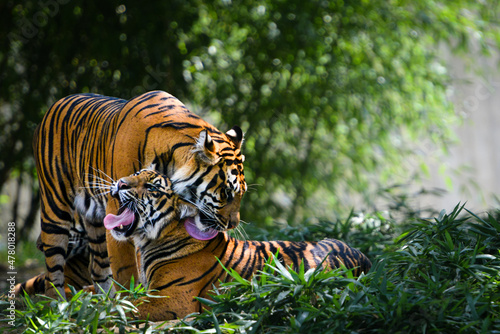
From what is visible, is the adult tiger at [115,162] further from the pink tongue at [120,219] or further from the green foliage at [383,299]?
the green foliage at [383,299]

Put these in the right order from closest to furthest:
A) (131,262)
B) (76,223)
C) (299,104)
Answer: (131,262), (76,223), (299,104)

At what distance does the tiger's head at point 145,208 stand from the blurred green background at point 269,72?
7.22 ft

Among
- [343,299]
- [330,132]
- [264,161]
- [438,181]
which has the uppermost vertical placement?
[343,299]

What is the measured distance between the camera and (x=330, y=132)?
5.19 m

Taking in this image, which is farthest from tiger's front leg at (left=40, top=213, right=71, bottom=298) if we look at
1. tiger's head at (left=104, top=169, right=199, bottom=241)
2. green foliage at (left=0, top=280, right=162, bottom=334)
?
green foliage at (left=0, top=280, right=162, bottom=334)

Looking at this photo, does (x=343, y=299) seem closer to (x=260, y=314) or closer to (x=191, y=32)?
(x=260, y=314)

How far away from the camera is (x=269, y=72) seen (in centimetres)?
493

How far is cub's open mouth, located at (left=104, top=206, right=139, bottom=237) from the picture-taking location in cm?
226

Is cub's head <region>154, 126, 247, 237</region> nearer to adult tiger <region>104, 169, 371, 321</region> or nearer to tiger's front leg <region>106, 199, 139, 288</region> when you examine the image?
adult tiger <region>104, 169, 371, 321</region>

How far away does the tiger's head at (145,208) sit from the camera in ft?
7.26

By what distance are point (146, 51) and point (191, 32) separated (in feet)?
1.45

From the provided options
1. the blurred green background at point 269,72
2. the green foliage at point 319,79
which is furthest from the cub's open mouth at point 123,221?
the green foliage at point 319,79

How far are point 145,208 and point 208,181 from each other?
291 mm

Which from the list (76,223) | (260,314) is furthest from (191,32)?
(260,314)
